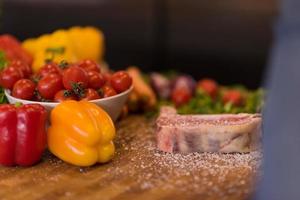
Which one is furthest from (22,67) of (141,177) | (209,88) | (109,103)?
(209,88)

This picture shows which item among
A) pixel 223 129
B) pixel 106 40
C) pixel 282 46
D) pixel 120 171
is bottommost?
pixel 106 40

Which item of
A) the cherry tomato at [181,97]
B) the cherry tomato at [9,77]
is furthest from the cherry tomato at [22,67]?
the cherry tomato at [181,97]

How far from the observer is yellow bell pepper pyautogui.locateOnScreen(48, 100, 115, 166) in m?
1.60

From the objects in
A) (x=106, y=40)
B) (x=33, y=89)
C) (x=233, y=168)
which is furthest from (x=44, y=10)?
(x=233, y=168)

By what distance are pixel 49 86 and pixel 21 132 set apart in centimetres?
18

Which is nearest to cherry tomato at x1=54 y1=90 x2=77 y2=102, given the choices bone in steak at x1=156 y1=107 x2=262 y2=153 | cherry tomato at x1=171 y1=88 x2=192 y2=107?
bone in steak at x1=156 y1=107 x2=262 y2=153

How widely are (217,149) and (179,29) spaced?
2701 millimetres

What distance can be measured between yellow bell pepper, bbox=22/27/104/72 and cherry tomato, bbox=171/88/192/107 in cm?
38

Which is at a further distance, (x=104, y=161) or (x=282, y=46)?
(x=104, y=161)

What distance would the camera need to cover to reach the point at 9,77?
1.80m

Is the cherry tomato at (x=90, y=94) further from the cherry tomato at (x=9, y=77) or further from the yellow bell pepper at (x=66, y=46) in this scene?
the yellow bell pepper at (x=66, y=46)

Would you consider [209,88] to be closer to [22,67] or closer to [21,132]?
[22,67]

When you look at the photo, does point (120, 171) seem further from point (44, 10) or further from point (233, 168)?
point (44, 10)

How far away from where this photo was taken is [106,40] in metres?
4.61
